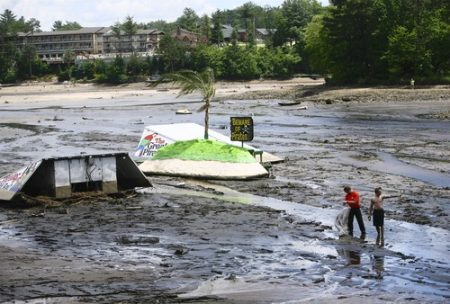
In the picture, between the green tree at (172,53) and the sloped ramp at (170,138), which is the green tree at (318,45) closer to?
the green tree at (172,53)

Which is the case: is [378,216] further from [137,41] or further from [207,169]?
[137,41]

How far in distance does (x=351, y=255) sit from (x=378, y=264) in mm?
968

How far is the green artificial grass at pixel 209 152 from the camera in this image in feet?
96.9

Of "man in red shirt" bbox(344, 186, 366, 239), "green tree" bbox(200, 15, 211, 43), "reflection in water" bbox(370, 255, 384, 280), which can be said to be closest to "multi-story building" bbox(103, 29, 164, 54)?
"green tree" bbox(200, 15, 211, 43)

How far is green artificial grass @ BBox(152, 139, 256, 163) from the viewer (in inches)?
1163

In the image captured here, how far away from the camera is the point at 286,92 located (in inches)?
3568

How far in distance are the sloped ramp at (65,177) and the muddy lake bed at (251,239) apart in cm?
68

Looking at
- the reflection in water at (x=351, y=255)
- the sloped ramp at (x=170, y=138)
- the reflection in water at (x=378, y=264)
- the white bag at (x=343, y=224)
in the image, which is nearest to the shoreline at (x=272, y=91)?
the sloped ramp at (x=170, y=138)

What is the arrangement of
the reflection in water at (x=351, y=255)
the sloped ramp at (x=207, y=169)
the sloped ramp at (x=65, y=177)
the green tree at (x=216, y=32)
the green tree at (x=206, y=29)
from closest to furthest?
1. the reflection in water at (x=351, y=255)
2. the sloped ramp at (x=65, y=177)
3. the sloped ramp at (x=207, y=169)
4. the green tree at (x=206, y=29)
5. the green tree at (x=216, y=32)

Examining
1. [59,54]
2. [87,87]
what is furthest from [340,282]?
[59,54]

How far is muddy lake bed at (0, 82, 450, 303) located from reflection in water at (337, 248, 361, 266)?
24 mm

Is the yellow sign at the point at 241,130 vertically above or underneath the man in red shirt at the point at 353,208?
above

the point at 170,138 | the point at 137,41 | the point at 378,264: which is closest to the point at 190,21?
the point at 137,41

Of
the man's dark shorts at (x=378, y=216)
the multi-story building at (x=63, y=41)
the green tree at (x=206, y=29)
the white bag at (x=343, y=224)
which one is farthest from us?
the multi-story building at (x=63, y=41)
